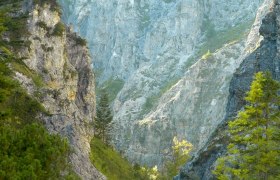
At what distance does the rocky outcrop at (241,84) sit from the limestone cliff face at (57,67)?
15865 millimetres

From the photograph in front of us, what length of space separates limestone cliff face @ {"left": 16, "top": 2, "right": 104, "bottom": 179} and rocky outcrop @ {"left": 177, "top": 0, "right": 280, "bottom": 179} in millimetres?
15865

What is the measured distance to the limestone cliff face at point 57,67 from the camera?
53997 mm

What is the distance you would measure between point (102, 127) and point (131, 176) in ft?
81.8

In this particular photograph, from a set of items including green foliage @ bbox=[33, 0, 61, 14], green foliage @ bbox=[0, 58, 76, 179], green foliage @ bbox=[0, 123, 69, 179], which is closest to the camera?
green foliage @ bbox=[0, 58, 76, 179]

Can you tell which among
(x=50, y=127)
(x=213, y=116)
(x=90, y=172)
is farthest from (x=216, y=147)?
(x=213, y=116)

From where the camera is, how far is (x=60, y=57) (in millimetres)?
73250

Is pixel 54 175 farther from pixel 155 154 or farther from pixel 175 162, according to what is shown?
pixel 155 154

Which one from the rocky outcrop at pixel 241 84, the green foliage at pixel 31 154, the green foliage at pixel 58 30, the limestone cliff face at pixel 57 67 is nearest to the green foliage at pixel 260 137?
the green foliage at pixel 31 154

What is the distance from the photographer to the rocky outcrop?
56303 mm


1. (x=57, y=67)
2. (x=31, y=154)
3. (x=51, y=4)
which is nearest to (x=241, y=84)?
(x=57, y=67)

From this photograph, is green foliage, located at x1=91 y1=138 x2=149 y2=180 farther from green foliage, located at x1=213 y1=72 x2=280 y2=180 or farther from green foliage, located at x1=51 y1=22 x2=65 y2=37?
green foliage, located at x1=213 y1=72 x2=280 y2=180

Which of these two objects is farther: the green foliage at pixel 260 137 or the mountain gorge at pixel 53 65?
the mountain gorge at pixel 53 65

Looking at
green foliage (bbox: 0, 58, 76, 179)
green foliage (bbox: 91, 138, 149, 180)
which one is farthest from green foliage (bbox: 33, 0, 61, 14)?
green foliage (bbox: 0, 58, 76, 179)

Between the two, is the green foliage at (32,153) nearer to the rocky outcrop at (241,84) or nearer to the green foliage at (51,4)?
the rocky outcrop at (241,84)
